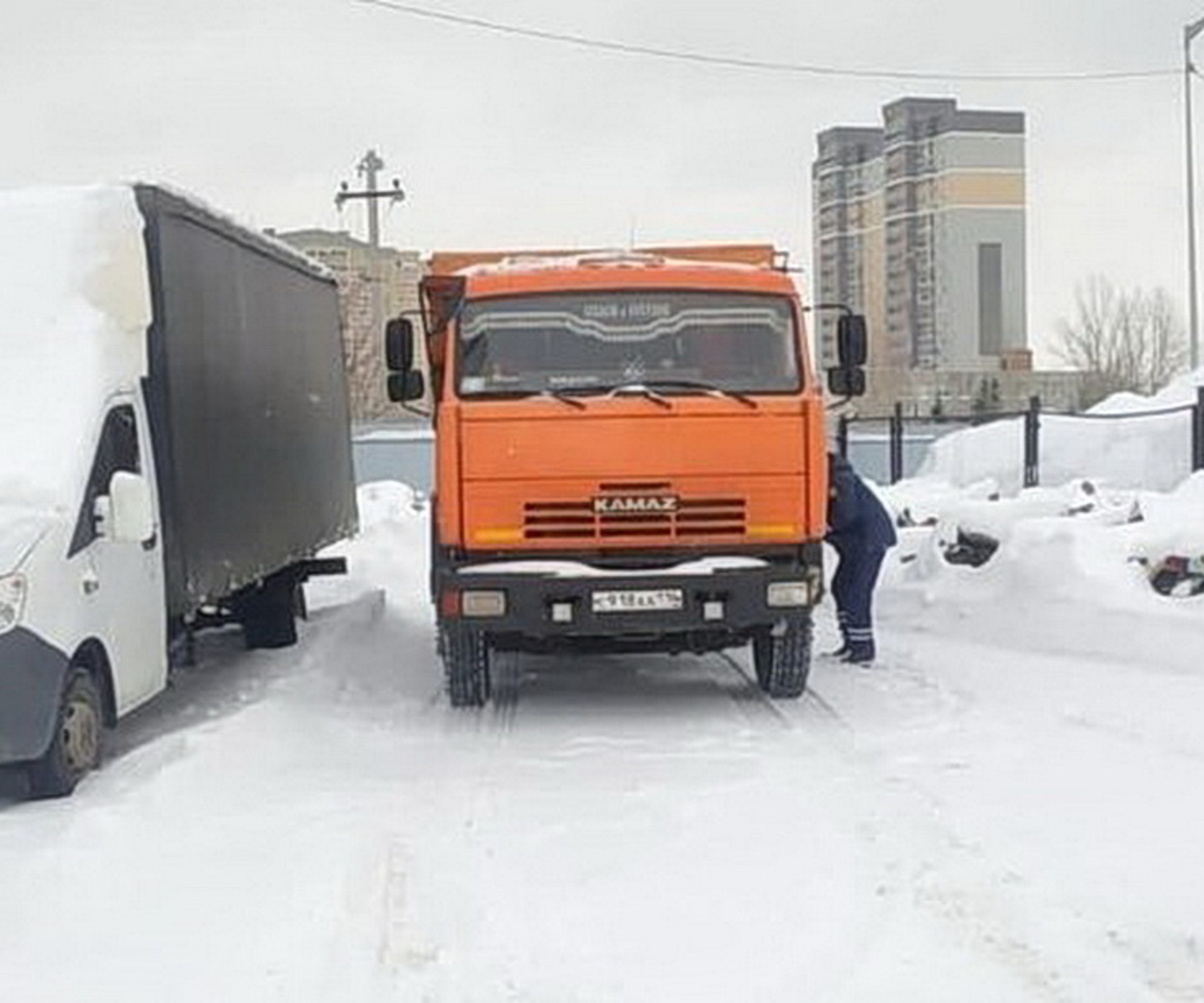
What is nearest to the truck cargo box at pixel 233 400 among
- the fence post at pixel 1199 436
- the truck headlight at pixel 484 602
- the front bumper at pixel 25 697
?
the truck headlight at pixel 484 602

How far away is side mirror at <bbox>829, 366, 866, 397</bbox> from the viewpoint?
11688 mm

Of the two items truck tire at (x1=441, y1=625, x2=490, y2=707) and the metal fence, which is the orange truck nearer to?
truck tire at (x1=441, y1=625, x2=490, y2=707)

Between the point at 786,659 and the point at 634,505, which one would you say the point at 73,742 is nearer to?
the point at 634,505

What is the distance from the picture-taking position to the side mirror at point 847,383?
1169 centimetres

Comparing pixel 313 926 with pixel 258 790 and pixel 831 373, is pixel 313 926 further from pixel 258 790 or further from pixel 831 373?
pixel 831 373

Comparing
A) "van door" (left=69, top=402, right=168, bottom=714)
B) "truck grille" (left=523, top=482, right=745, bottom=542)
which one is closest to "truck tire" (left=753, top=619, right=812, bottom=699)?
"truck grille" (left=523, top=482, right=745, bottom=542)

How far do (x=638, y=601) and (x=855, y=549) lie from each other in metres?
3.05

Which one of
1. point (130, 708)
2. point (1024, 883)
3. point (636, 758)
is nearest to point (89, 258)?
point (130, 708)

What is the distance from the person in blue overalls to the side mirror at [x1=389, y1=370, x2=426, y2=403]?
2.97 m

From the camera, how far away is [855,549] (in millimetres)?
12898

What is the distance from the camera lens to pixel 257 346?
41.2ft

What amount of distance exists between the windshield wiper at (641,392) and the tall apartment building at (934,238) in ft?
164

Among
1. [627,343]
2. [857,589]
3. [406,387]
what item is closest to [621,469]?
[627,343]

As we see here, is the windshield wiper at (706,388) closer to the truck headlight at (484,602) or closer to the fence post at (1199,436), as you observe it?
the truck headlight at (484,602)
